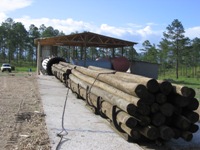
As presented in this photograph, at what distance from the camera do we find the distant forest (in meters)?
72.8

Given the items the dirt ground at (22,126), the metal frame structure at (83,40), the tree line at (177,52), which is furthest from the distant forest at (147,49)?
the dirt ground at (22,126)

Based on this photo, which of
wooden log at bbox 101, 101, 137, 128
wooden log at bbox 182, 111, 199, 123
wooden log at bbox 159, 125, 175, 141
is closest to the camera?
wooden log at bbox 159, 125, 175, 141

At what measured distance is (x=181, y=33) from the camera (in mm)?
71375

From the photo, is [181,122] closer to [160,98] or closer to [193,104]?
[193,104]

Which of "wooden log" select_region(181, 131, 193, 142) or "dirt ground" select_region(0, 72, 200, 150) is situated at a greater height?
"wooden log" select_region(181, 131, 193, 142)

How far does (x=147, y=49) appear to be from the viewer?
98875 millimetres

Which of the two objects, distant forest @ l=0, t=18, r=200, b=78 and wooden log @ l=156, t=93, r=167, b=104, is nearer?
wooden log @ l=156, t=93, r=167, b=104

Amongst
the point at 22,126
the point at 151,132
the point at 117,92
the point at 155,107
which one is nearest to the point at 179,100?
the point at 155,107

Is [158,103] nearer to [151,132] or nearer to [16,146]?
[151,132]

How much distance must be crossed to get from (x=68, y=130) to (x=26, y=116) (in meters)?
2.27

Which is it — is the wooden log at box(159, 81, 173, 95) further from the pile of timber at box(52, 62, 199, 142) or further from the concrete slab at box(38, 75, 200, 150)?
the concrete slab at box(38, 75, 200, 150)

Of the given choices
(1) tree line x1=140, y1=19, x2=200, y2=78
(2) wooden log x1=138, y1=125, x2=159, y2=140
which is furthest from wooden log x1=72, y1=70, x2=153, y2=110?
(1) tree line x1=140, y1=19, x2=200, y2=78

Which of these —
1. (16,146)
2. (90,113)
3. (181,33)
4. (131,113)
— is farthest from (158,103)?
(181,33)

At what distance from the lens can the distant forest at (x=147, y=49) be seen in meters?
72.8
